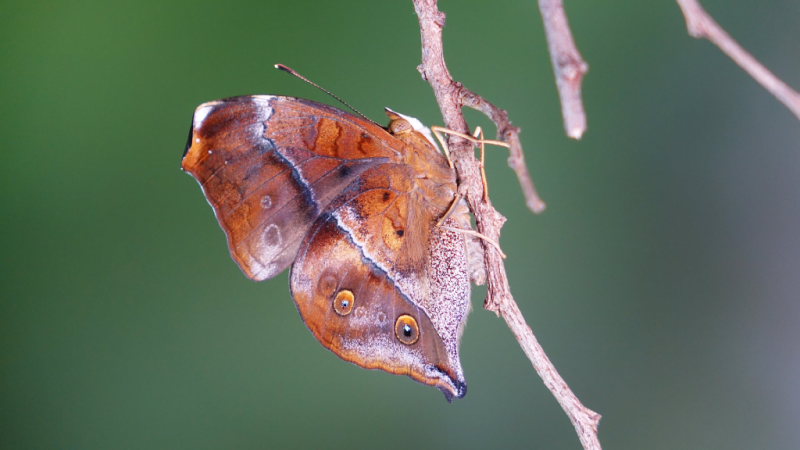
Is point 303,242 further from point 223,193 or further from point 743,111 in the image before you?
point 743,111

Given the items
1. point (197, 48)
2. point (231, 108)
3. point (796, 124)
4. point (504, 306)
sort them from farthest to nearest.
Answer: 1. point (197, 48)
2. point (796, 124)
3. point (231, 108)
4. point (504, 306)

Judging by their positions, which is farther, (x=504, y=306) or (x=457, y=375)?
(x=457, y=375)

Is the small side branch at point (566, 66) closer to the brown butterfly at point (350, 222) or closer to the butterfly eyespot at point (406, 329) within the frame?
the brown butterfly at point (350, 222)

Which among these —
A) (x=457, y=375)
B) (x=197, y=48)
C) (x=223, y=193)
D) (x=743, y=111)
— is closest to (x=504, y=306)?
(x=457, y=375)

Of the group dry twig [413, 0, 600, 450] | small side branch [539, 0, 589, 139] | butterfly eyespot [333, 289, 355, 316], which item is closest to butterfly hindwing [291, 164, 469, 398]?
butterfly eyespot [333, 289, 355, 316]

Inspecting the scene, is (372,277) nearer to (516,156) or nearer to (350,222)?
(350,222)

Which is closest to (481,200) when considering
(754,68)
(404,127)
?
(404,127)

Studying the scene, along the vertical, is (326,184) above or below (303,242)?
above

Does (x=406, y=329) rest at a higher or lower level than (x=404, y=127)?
lower
